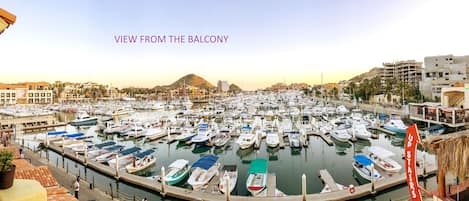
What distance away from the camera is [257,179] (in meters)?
12.0

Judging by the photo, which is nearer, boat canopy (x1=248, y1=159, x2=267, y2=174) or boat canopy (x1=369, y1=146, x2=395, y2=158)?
boat canopy (x1=248, y1=159, x2=267, y2=174)

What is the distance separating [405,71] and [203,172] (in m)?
68.7

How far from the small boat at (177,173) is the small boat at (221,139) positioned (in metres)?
7.19

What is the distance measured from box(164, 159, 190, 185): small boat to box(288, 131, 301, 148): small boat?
8.91 meters

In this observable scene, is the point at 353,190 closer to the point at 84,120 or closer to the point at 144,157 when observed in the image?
the point at 144,157

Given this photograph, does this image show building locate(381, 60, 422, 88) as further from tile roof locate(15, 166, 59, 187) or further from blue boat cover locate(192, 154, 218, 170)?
tile roof locate(15, 166, 59, 187)

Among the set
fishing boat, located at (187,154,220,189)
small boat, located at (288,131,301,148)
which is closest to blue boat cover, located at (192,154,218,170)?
fishing boat, located at (187,154,220,189)

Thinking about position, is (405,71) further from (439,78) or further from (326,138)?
(326,138)

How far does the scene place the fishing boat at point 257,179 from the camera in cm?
1101

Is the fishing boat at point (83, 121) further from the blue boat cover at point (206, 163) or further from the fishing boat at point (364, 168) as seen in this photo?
the fishing boat at point (364, 168)

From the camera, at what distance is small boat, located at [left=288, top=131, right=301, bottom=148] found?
2023 centimetres

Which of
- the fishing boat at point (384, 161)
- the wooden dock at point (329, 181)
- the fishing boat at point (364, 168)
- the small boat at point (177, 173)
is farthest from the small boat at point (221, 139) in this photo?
the fishing boat at point (384, 161)

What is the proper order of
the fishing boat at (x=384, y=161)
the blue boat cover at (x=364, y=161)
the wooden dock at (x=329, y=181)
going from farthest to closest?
the blue boat cover at (x=364, y=161) → the fishing boat at (x=384, y=161) → the wooden dock at (x=329, y=181)

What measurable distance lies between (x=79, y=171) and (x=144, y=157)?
3512 mm
